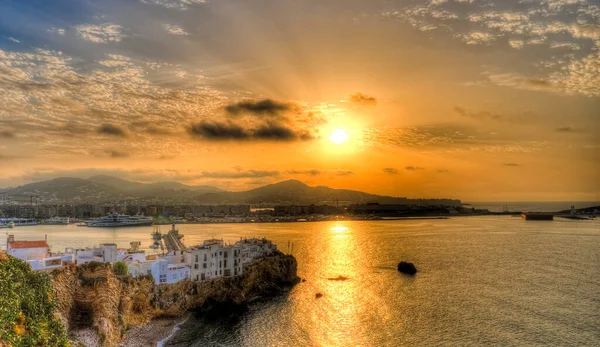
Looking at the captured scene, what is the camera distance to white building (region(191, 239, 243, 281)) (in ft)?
147

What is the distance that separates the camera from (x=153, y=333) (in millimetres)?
35156

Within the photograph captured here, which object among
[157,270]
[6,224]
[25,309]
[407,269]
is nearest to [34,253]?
[157,270]

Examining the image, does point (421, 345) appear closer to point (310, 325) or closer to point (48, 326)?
point (310, 325)

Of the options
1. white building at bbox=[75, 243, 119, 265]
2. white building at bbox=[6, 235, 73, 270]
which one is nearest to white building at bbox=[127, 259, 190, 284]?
white building at bbox=[75, 243, 119, 265]

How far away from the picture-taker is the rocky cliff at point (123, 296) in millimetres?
32000

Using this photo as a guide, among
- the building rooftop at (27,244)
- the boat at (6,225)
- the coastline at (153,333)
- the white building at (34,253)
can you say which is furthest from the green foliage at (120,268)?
the boat at (6,225)

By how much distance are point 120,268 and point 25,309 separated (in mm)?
14893

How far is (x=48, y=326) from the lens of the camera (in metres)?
25.3

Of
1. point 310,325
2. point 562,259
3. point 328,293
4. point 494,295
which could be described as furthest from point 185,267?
point 562,259

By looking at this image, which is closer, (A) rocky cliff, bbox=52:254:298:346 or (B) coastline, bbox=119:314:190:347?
(A) rocky cliff, bbox=52:254:298:346

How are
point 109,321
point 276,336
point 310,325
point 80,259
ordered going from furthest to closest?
point 80,259
point 310,325
point 276,336
point 109,321

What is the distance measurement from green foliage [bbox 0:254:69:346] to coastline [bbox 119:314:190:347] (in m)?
7.13

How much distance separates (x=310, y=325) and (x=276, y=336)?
4317 millimetres

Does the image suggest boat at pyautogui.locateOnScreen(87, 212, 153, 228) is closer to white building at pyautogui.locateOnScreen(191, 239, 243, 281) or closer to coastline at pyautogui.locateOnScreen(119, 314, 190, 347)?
white building at pyautogui.locateOnScreen(191, 239, 243, 281)
